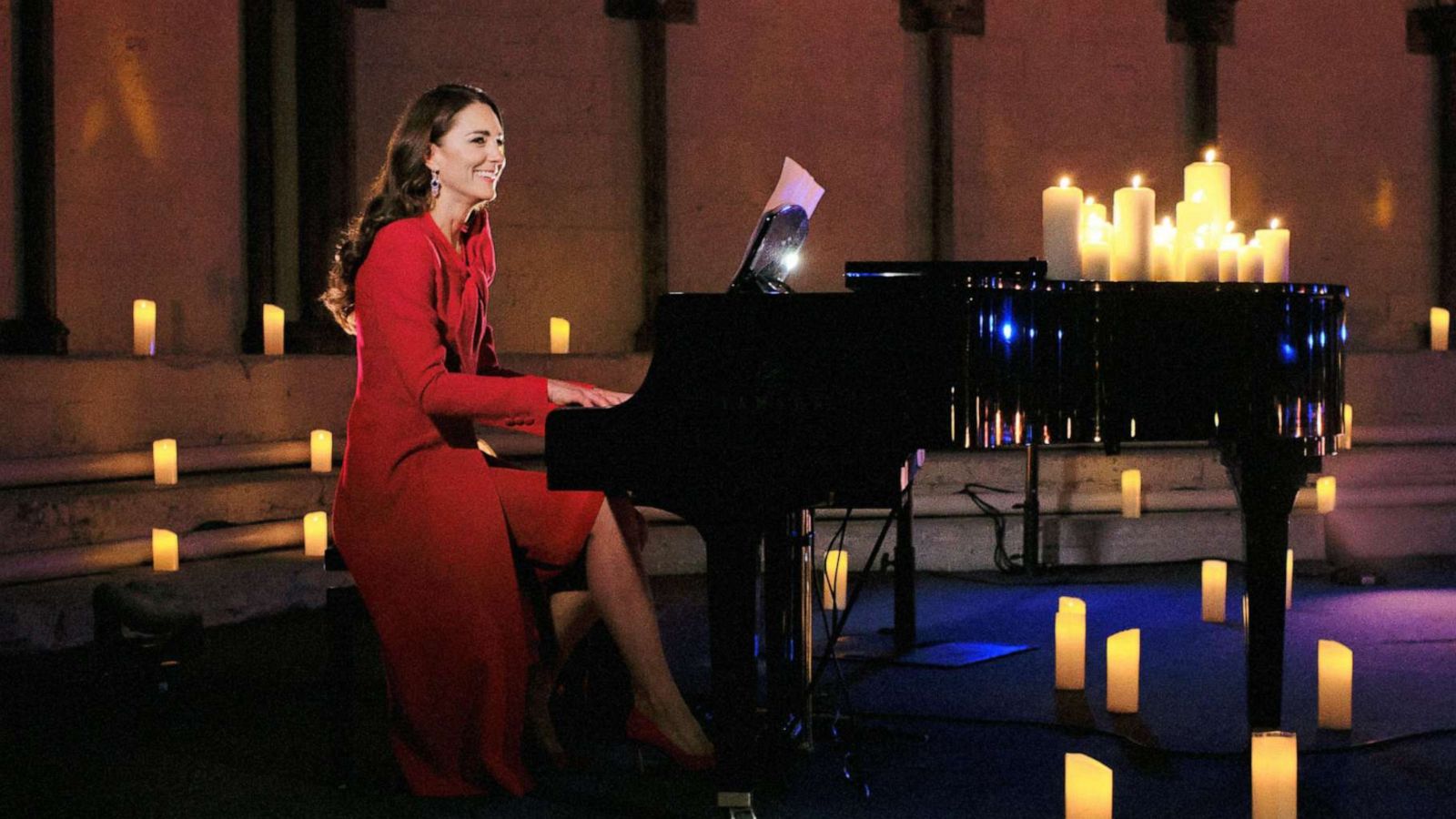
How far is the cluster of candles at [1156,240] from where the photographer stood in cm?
327

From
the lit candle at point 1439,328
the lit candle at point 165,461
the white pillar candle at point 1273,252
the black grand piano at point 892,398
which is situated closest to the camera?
the black grand piano at point 892,398

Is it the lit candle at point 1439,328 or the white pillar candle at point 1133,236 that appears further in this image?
the lit candle at point 1439,328

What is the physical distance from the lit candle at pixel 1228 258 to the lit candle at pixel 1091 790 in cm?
133

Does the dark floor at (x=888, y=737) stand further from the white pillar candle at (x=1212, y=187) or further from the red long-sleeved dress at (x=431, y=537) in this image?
the white pillar candle at (x=1212, y=187)

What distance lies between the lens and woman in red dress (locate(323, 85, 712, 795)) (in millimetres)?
3053

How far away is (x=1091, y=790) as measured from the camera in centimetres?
259

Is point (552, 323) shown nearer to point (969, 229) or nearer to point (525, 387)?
point (969, 229)

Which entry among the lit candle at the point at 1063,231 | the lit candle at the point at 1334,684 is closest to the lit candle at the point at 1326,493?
the lit candle at the point at 1334,684

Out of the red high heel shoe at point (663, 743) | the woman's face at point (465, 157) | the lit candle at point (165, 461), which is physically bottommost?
the red high heel shoe at point (663, 743)

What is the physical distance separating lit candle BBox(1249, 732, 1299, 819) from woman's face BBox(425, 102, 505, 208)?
6.13ft

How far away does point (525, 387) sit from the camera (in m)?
2.89

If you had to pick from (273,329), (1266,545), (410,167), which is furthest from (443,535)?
(273,329)

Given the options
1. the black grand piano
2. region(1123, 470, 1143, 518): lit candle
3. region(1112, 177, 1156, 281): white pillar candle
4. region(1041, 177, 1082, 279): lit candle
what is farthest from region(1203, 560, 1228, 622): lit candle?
region(1041, 177, 1082, 279): lit candle

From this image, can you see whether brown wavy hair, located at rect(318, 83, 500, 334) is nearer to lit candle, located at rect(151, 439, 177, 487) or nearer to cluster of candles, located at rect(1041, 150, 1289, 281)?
cluster of candles, located at rect(1041, 150, 1289, 281)
